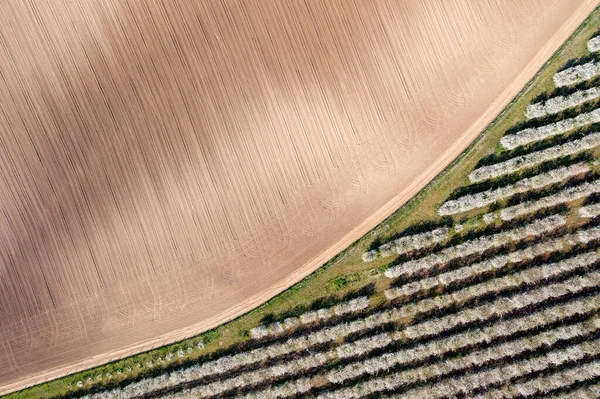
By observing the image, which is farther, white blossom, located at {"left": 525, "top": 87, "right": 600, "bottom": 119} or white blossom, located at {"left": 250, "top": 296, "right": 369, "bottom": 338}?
white blossom, located at {"left": 250, "top": 296, "right": 369, "bottom": 338}

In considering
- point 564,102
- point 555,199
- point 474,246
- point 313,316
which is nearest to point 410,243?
point 474,246

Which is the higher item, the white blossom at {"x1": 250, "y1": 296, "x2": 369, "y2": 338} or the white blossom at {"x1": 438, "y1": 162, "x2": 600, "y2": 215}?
the white blossom at {"x1": 438, "y1": 162, "x2": 600, "y2": 215}

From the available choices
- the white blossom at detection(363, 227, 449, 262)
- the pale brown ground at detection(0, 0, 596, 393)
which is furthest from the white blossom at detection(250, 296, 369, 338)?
the white blossom at detection(363, 227, 449, 262)

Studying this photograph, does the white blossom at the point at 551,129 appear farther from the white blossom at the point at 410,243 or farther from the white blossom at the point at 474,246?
the white blossom at the point at 410,243

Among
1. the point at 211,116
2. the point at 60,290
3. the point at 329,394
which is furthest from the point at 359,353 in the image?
the point at 60,290

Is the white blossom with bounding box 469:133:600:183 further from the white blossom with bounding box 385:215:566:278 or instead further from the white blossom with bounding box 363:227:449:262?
the white blossom with bounding box 363:227:449:262

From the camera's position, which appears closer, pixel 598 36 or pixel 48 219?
pixel 598 36

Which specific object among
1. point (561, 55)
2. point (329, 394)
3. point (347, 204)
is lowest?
point (329, 394)

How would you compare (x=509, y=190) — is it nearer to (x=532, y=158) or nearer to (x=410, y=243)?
(x=532, y=158)

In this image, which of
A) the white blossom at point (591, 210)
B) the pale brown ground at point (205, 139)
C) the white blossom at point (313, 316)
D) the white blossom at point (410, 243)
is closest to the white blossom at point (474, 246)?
the white blossom at point (410, 243)

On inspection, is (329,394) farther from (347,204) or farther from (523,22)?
(523,22)
